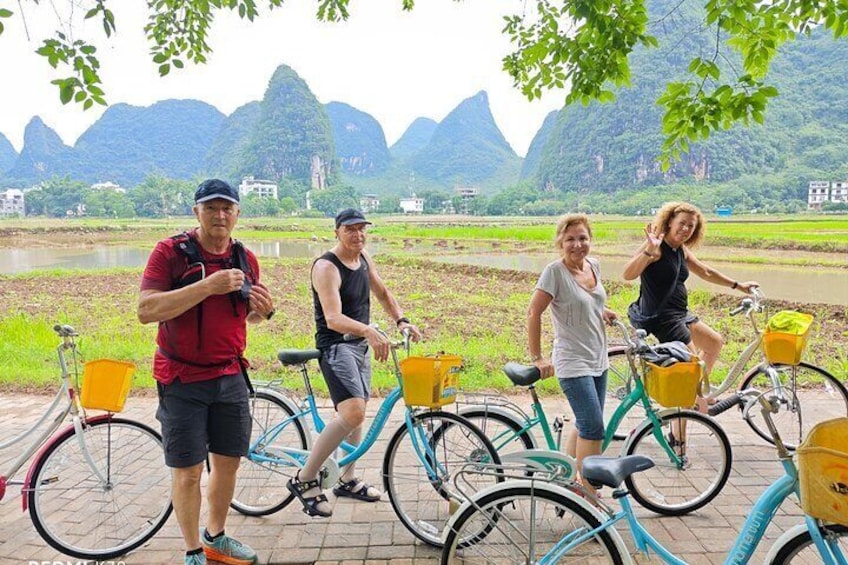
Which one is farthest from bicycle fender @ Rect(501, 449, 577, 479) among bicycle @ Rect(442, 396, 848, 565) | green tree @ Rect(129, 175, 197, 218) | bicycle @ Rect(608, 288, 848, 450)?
green tree @ Rect(129, 175, 197, 218)

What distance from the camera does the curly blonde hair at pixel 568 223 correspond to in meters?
2.82

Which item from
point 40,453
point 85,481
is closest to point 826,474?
point 40,453

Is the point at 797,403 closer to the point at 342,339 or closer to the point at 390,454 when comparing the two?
the point at 390,454

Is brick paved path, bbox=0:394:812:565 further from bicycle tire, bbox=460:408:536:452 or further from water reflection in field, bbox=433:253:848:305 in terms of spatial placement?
water reflection in field, bbox=433:253:848:305

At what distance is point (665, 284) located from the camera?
3506 millimetres

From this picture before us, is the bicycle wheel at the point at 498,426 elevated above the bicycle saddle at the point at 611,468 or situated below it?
below

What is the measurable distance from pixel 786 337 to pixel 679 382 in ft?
5.07

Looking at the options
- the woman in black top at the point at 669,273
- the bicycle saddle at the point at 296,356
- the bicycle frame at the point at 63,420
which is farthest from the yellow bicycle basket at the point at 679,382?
the bicycle frame at the point at 63,420

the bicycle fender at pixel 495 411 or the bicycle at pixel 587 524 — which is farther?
the bicycle fender at pixel 495 411

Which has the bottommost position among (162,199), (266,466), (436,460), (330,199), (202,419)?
(266,466)

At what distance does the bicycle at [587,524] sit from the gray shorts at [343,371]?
0.92m

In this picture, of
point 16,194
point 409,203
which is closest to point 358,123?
point 409,203

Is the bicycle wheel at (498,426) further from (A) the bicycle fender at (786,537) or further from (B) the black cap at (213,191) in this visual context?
(B) the black cap at (213,191)

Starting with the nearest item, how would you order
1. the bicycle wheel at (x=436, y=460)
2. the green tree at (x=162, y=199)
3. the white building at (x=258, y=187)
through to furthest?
the bicycle wheel at (x=436, y=460) < the green tree at (x=162, y=199) < the white building at (x=258, y=187)
